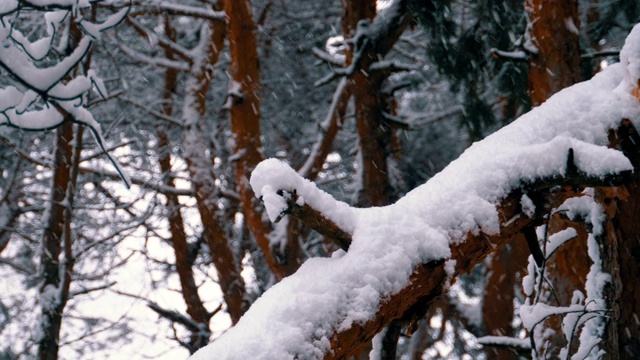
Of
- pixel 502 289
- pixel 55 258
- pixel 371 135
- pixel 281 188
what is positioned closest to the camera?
pixel 281 188

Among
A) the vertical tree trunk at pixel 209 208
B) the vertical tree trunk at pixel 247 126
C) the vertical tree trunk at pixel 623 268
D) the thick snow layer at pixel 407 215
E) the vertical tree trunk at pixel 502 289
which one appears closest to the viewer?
the thick snow layer at pixel 407 215

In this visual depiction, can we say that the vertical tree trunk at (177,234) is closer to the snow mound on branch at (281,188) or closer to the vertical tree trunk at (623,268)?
the vertical tree trunk at (623,268)

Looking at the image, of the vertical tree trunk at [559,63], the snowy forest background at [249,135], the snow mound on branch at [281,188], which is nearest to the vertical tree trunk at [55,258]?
the snowy forest background at [249,135]

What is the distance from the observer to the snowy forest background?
236 inches

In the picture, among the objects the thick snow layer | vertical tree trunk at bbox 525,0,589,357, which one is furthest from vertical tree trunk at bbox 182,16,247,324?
the thick snow layer

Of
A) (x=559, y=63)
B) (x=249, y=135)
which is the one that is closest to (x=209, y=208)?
(x=249, y=135)

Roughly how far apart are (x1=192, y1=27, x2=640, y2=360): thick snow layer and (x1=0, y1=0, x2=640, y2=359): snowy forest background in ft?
6.02

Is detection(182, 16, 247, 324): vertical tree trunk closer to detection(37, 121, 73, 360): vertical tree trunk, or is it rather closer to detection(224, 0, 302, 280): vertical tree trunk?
detection(224, 0, 302, 280): vertical tree trunk

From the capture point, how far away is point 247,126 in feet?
23.4

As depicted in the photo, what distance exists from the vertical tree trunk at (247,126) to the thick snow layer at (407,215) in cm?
477

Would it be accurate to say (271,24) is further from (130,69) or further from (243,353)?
(243,353)

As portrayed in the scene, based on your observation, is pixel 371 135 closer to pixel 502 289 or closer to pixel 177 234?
pixel 502 289

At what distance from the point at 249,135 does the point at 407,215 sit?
5.38m

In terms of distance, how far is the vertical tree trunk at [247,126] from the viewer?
22.8ft
